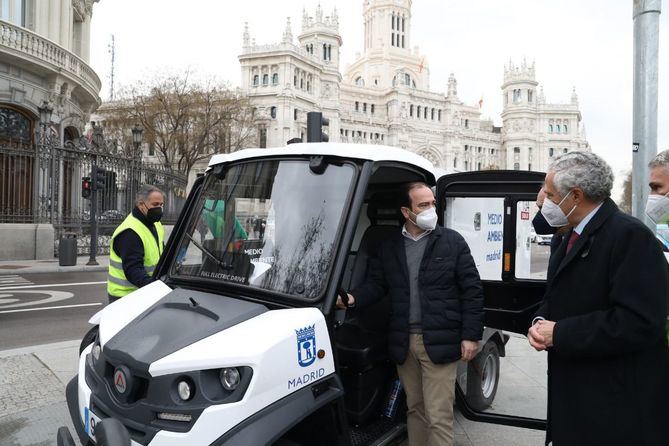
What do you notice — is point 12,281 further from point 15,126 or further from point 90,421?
point 90,421

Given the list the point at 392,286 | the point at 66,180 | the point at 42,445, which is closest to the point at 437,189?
the point at 392,286

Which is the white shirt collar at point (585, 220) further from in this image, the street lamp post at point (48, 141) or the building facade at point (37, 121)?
the street lamp post at point (48, 141)

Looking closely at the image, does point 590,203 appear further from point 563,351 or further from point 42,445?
point 42,445

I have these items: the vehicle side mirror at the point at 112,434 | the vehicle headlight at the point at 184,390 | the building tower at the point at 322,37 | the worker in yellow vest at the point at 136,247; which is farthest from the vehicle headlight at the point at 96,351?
the building tower at the point at 322,37

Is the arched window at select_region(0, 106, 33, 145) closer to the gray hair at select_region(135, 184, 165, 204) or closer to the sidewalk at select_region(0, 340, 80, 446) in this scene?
the sidewalk at select_region(0, 340, 80, 446)

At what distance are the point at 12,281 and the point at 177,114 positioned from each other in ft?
86.5

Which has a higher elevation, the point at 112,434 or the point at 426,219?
the point at 426,219

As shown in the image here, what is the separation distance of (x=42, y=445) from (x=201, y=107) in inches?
1494

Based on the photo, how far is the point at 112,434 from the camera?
2104 millimetres

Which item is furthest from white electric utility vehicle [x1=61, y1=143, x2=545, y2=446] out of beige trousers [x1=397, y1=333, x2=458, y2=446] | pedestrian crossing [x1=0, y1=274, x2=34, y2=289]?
pedestrian crossing [x1=0, y1=274, x2=34, y2=289]

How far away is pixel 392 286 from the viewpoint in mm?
3287

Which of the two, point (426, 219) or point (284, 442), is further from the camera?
point (426, 219)

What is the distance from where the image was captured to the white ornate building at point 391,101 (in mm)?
90875

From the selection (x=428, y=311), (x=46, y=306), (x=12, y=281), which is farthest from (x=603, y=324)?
(x=12, y=281)
